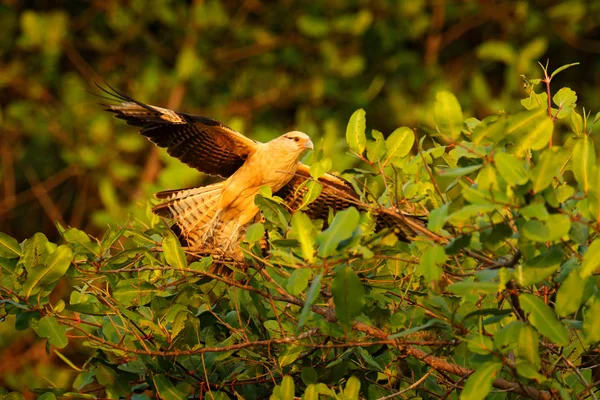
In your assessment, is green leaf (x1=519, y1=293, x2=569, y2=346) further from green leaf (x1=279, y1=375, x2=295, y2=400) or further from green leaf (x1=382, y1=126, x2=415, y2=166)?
green leaf (x1=382, y1=126, x2=415, y2=166)

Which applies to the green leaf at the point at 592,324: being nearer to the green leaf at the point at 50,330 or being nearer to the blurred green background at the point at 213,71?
the green leaf at the point at 50,330

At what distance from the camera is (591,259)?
195cm

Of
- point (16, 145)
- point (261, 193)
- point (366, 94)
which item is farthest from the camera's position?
point (16, 145)

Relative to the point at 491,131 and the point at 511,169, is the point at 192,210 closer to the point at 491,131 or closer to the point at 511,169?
the point at 491,131

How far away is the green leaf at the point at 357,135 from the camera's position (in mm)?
2701

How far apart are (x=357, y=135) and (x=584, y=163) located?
81cm

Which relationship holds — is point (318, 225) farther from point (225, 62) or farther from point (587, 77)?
point (587, 77)

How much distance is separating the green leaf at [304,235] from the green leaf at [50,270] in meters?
0.70

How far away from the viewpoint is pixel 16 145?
941 cm

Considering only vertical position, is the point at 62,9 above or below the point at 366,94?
above

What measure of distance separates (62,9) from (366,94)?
141 inches

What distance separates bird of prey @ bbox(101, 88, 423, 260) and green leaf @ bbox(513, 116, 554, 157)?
2.58 meters

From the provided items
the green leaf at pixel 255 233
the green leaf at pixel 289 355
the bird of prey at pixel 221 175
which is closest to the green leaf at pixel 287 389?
the green leaf at pixel 289 355

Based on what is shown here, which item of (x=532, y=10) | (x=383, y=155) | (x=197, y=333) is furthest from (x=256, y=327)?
(x=532, y=10)
